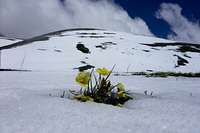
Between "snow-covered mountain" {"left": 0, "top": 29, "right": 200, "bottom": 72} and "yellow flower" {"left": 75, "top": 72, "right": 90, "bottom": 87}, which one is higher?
"snow-covered mountain" {"left": 0, "top": 29, "right": 200, "bottom": 72}

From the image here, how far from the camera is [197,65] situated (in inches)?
771

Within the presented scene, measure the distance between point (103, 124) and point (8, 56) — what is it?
16.6 m

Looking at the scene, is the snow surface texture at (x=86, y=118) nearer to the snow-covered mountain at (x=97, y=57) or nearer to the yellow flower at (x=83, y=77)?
the yellow flower at (x=83, y=77)

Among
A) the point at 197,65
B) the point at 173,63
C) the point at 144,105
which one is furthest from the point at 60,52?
the point at 144,105

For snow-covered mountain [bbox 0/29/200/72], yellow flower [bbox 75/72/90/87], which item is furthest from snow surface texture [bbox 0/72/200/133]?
snow-covered mountain [bbox 0/29/200/72]

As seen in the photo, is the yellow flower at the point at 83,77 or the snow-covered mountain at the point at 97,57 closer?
the yellow flower at the point at 83,77

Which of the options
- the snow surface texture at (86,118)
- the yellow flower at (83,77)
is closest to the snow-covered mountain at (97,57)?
the yellow flower at (83,77)

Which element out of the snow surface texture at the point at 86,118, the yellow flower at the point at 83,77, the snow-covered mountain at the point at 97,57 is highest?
the snow-covered mountain at the point at 97,57

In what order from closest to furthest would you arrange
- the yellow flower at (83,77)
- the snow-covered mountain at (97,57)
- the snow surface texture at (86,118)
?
1. the snow surface texture at (86,118)
2. the yellow flower at (83,77)
3. the snow-covered mountain at (97,57)

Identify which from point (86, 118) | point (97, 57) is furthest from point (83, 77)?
point (97, 57)

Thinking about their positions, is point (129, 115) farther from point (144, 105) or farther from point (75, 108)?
point (144, 105)

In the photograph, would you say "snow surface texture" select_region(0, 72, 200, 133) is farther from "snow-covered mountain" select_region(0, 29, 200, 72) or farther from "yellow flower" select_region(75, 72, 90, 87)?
"snow-covered mountain" select_region(0, 29, 200, 72)

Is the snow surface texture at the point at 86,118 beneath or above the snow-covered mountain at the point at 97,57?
beneath

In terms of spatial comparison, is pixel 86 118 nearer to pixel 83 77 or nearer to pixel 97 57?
pixel 83 77
